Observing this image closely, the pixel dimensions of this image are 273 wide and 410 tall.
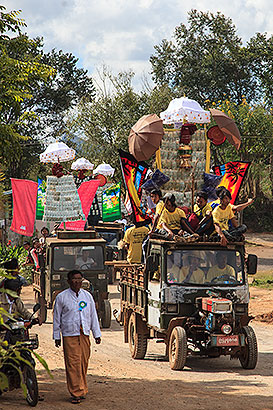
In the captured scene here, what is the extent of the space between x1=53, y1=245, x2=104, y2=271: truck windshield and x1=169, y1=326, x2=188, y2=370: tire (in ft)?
18.5

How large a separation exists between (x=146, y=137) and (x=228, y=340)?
427 cm

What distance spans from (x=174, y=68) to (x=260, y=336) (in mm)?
37757

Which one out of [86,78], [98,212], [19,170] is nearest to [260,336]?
[98,212]

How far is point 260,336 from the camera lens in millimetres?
15750

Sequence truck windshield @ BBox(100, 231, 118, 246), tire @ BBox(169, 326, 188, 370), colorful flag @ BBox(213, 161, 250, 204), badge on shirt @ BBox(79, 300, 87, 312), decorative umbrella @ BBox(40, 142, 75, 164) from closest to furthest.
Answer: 1. badge on shirt @ BBox(79, 300, 87, 312)
2. tire @ BBox(169, 326, 188, 370)
3. colorful flag @ BBox(213, 161, 250, 204)
4. decorative umbrella @ BBox(40, 142, 75, 164)
5. truck windshield @ BBox(100, 231, 118, 246)

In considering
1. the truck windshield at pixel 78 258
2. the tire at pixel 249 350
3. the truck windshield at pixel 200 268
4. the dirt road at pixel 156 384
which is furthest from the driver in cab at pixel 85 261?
the tire at pixel 249 350

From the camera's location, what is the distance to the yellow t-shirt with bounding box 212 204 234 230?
11.5m

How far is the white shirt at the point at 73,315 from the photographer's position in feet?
29.3

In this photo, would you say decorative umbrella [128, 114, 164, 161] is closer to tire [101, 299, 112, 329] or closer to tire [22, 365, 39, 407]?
tire [101, 299, 112, 329]

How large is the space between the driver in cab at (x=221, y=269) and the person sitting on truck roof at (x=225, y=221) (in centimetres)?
24

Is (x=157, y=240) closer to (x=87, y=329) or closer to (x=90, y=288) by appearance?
(x=87, y=329)

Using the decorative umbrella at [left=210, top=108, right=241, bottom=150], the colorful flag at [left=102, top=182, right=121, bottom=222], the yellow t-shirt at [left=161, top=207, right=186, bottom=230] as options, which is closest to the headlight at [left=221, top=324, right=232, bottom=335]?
the yellow t-shirt at [left=161, top=207, right=186, bottom=230]

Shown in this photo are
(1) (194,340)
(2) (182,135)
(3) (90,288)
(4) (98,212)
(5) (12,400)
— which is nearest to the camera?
(5) (12,400)

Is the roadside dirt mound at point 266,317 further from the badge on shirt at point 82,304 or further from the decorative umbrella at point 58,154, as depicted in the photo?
the badge on shirt at point 82,304
